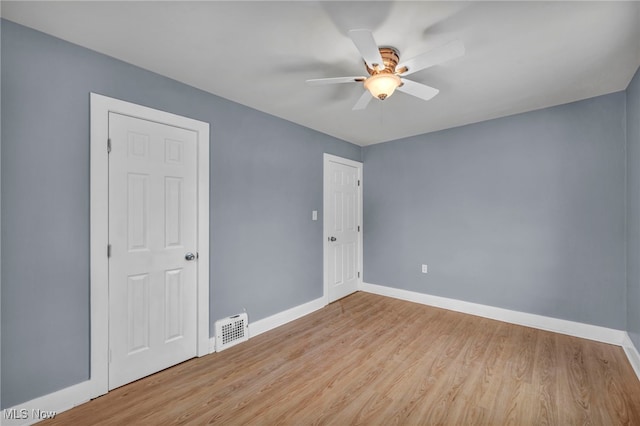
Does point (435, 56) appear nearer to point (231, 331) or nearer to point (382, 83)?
point (382, 83)

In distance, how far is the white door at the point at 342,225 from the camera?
12.8 feet

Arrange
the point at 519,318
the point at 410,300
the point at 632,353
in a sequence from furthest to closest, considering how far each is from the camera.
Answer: the point at 410,300, the point at 519,318, the point at 632,353

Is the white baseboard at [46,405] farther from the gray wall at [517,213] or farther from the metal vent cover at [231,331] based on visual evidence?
the gray wall at [517,213]

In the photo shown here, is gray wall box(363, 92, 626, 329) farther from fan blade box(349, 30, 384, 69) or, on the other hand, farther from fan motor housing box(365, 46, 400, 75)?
fan blade box(349, 30, 384, 69)

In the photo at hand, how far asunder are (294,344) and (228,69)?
8.55 feet

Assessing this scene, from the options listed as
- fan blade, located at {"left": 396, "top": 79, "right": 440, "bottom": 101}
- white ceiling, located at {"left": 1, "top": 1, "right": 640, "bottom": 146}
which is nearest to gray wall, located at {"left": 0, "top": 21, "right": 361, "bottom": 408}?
white ceiling, located at {"left": 1, "top": 1, "right": 640, "bottom": 146}

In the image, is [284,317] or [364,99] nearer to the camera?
[364,99]

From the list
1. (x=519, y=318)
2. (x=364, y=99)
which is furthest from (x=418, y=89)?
(x=519, y=318)

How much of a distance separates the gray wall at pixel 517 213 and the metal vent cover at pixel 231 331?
7.69ft

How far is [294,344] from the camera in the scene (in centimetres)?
271

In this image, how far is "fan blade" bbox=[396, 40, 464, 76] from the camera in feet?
4.97

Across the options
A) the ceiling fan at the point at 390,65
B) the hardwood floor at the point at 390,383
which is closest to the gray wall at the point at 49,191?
the hardwood floor at the point at 390,383

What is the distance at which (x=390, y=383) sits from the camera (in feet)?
6.87

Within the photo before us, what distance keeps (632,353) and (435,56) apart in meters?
3.06
